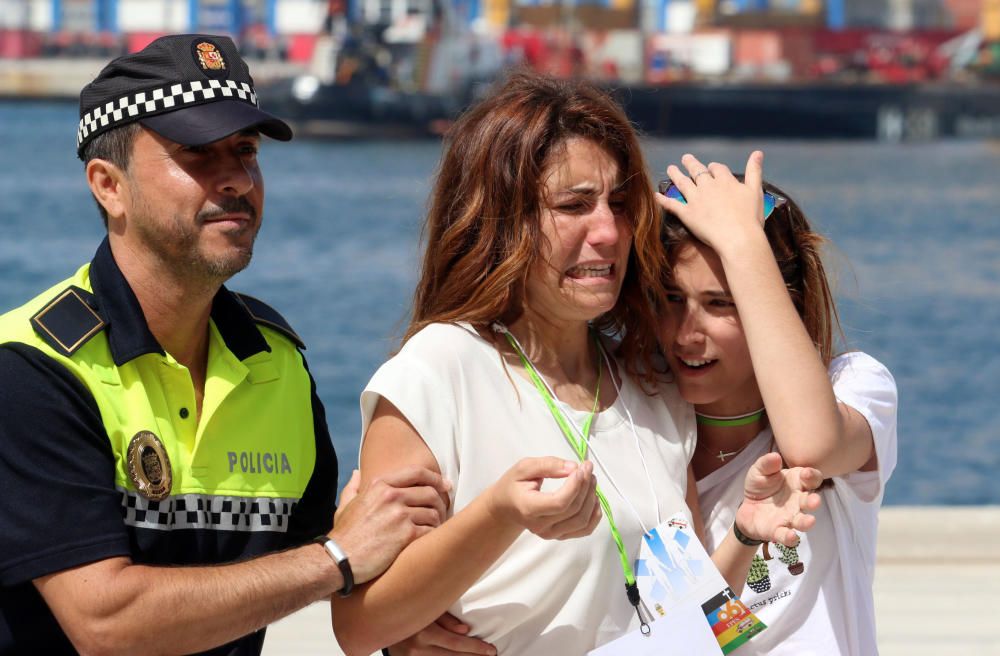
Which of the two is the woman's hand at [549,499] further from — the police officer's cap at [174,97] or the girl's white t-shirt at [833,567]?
the police officer's cap at [174,97]

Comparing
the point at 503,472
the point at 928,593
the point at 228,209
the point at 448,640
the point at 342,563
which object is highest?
the point at 228,209

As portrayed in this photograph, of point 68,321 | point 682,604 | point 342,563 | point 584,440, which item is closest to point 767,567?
point 682,604

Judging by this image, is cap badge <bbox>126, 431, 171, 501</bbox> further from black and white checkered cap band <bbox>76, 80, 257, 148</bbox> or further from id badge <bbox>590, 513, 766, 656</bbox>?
id badge <bbox>590, 513, 766, 656</bbox>

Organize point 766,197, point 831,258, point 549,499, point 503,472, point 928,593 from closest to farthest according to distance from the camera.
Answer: point 549,499
point 503,472
point 766,197
point 831,258
point 928,593

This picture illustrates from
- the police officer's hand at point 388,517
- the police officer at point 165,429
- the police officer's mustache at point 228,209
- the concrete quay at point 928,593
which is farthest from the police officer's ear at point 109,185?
the concrete quay at point 928,593

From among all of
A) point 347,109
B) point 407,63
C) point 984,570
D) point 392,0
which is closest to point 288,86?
point 347,109

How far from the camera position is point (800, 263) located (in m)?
2.53

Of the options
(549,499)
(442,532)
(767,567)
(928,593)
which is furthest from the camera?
(928,593)

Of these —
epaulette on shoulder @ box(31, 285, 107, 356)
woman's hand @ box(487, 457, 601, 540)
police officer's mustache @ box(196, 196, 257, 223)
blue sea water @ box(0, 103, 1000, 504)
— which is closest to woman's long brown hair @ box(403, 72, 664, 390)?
blue sea water @ box(0, 103, 1000, 504)

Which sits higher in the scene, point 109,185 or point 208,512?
point 109,185

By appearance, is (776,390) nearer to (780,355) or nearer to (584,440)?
(780,355)

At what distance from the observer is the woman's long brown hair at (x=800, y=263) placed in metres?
2.50

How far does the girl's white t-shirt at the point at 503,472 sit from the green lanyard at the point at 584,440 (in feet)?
0.03

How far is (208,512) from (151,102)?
2.10ft
